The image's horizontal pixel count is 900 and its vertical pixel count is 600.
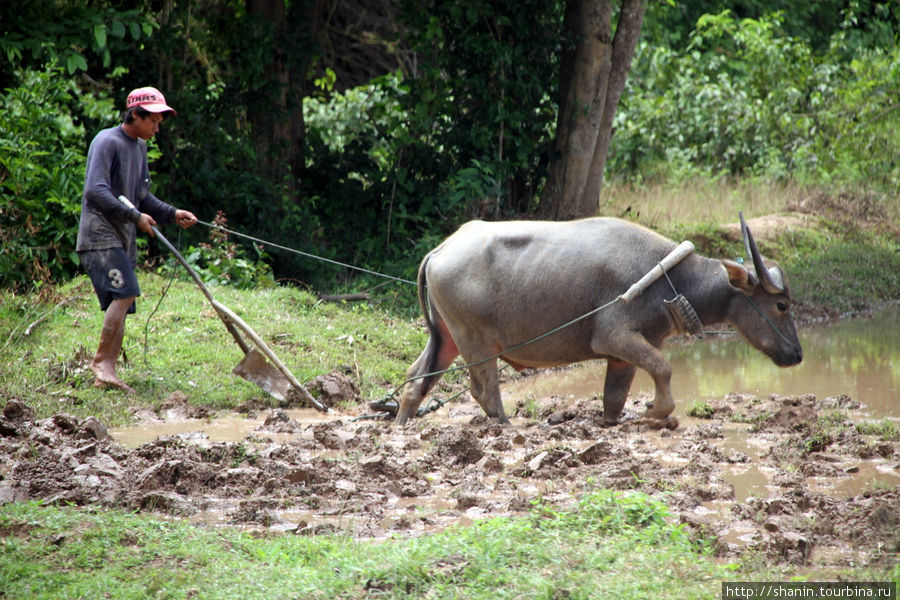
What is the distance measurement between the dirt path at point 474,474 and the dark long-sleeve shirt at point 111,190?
4.62 feet

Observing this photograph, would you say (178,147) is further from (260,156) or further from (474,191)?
(474,191)

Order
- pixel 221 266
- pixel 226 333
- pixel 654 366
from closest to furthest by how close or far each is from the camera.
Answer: pixel 654 366 → pixel 226 333 → pixel 221 266

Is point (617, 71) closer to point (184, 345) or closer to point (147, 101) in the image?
point (184, 345)

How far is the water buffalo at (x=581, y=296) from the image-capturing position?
6727 mm

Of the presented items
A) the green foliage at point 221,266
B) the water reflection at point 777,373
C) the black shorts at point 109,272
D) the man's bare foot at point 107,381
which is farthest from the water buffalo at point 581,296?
the green foliage at point 221,266

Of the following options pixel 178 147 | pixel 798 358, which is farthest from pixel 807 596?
pixel 178 147

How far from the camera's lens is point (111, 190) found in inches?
277

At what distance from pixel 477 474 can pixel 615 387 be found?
1786 millimetres

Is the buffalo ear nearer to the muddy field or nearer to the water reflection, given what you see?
the muddy field

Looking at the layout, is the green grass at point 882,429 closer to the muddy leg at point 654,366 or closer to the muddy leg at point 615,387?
Answer: the muddy leg at point 654,366

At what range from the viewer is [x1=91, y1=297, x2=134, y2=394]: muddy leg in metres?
7.07

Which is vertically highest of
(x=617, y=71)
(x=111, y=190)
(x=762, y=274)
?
(x=617, y=71)

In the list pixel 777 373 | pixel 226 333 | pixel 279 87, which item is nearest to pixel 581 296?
pixel 777 373

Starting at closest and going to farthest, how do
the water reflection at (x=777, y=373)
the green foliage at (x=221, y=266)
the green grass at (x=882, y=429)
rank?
1. the green grass at (x=882, y=429)
2. the water reflection at (x=777, y=373)
3. the green foliage at (x=221, y=266)
